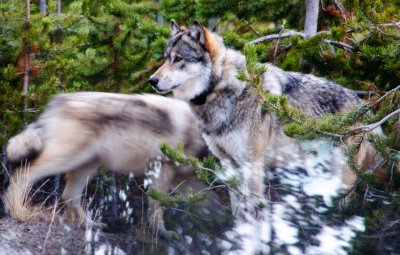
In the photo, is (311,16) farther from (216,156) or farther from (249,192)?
(249,192)

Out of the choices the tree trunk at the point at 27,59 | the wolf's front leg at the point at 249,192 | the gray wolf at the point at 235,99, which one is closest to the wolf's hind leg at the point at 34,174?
the gray wolf at the point at 235,99

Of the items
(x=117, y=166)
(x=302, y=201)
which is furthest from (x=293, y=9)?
(x=302, y=201)

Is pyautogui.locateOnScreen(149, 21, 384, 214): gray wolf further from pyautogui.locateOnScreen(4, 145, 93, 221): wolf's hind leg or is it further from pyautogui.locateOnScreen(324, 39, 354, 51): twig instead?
pyautogui.locateOnScreen(4, 145, 93, 221): wolf's hind leg

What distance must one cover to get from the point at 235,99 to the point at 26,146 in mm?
2205

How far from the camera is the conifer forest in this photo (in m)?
4.30

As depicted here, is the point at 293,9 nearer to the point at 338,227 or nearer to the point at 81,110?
the point at 81,110

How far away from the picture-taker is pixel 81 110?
6.02m

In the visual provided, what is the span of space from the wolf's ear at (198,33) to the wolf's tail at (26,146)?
1.88m

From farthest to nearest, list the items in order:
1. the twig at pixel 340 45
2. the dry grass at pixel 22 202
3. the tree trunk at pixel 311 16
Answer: the tree trunk at pixel 311 16 < the twig at pixel 340 45 < the dry grass at pixel 22 202

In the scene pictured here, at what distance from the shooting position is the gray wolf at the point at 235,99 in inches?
232

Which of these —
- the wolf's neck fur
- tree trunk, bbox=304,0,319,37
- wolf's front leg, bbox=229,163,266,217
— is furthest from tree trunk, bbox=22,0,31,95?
tree trunk, bbox=304,0,319,37

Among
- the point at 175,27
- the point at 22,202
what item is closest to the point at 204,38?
the point at 175,27

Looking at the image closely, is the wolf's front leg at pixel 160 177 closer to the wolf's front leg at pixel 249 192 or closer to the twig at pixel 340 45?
the wolf's front leg at pixel 249 192

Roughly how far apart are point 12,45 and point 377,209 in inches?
188
